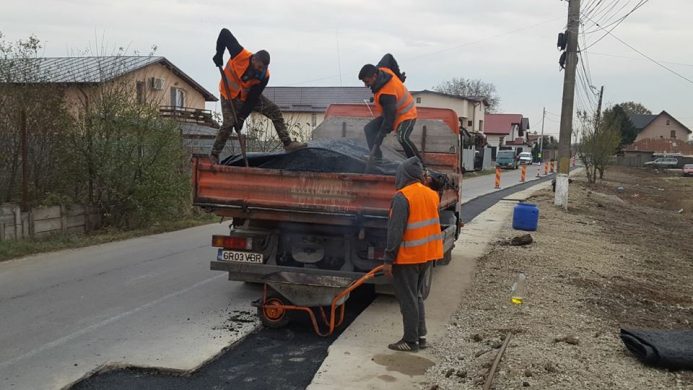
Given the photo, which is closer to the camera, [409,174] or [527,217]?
[409,174]

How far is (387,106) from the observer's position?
7.28 meters

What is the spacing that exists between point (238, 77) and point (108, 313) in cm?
302

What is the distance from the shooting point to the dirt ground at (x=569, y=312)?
5070mm

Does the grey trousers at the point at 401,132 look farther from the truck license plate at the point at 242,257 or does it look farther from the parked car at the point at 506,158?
the parked car at the point at 506,158

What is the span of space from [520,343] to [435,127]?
4.26m

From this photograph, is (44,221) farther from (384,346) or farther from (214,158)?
(384,346)

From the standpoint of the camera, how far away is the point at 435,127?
9391mm

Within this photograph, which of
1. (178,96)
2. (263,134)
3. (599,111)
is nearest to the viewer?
(263,134)

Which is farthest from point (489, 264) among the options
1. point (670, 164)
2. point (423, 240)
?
point (670, 164)

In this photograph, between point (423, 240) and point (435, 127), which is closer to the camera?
point (423, 240)

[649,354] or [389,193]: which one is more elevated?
[389,193]

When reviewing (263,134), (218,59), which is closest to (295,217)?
(218,59)

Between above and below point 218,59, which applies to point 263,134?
below

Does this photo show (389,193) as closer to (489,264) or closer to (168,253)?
(489,264)
